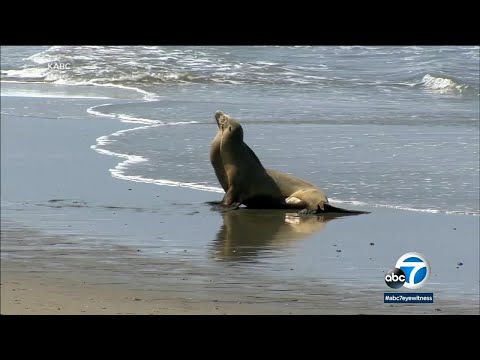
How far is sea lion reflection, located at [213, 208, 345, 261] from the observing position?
8.08 m

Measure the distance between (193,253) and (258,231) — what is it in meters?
1.12

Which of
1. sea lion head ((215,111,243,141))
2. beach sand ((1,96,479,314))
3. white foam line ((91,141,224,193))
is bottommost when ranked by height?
beach sand ((1,96,479,314))

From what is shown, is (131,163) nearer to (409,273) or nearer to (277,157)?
(277,157)

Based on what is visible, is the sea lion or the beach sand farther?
the sea lion

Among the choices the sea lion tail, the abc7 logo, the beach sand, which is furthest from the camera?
the sea lion tail

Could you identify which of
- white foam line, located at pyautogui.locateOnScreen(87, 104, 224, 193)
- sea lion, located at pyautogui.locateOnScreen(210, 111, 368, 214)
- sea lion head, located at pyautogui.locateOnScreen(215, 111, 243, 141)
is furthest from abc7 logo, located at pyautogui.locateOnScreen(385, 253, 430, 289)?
white foam line, located at pyautogui.locateOnScreen(87, 104, 224, 193)

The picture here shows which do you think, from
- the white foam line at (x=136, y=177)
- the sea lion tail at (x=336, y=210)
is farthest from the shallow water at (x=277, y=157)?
the sea lion tail at (x=336, y=210)

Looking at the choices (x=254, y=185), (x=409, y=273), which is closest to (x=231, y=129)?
(x=254, y=185)

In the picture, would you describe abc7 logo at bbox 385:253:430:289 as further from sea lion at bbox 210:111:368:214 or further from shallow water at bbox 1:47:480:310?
sea lion at bbox 210:111:368:214

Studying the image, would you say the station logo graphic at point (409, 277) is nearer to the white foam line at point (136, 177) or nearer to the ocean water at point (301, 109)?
the ocean water at point (301, 109)

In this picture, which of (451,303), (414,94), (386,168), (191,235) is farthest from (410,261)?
(414,94)

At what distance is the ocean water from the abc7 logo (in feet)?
7.99

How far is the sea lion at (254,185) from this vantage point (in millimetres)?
10085

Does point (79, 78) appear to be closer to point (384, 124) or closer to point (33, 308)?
point (384, 124)
